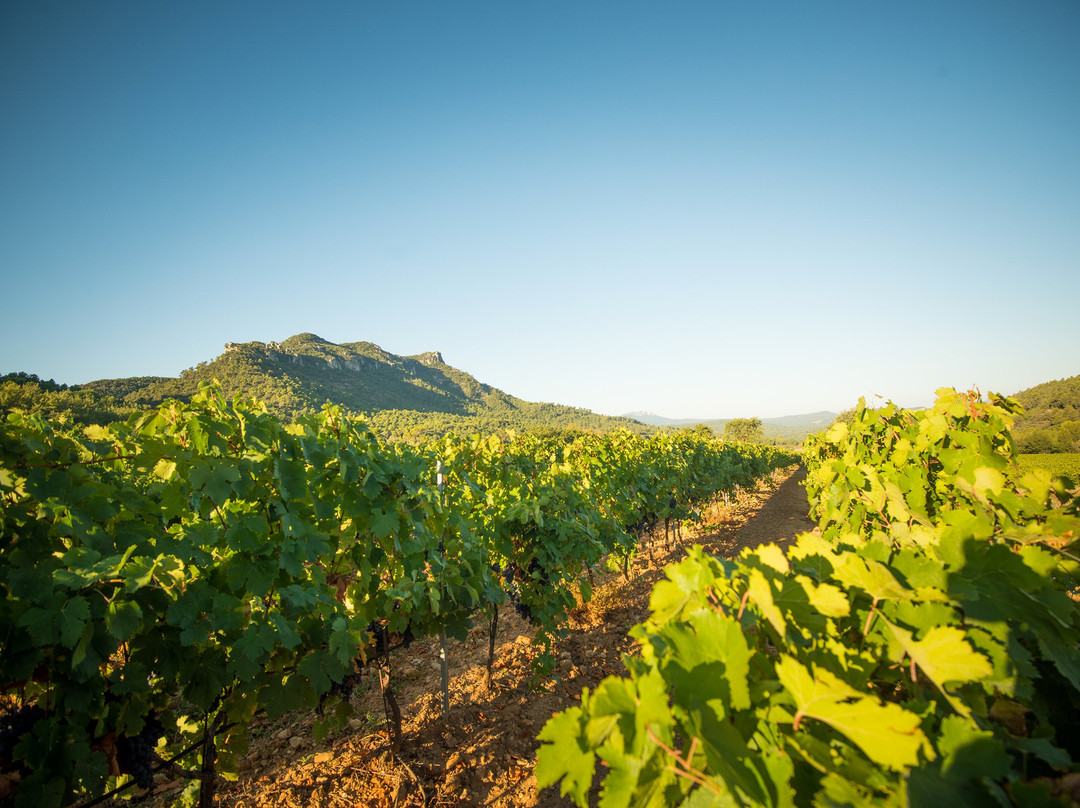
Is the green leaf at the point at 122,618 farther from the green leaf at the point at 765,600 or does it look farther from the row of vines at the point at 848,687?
the green leaf at the point at 765,600

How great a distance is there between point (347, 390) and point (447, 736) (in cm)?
9683

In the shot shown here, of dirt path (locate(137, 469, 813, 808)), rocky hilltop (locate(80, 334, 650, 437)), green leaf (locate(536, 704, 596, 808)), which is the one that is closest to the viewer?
green leaf (locate(536, 704, 596, 808))

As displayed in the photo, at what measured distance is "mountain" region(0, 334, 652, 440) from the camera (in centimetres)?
6512

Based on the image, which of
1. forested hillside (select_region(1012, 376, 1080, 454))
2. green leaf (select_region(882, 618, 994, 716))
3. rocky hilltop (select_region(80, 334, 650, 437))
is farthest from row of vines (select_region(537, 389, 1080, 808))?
rocky hilltop (select_region(80, 334, 650, 437))

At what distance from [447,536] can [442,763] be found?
199cm

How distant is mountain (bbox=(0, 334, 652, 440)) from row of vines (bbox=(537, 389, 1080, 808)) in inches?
1325

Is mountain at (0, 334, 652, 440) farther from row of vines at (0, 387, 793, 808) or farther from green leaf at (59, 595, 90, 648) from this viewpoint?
green leaf at (59, 595, 90, 648)

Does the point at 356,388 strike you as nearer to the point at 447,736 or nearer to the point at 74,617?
the point at 447,736

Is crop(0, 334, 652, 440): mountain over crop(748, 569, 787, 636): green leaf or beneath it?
over

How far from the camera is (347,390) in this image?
9119 centimetres

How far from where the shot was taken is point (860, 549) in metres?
1.44

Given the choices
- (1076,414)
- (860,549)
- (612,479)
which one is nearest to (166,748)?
(860,549)

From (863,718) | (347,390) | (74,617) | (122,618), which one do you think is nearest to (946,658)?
(863,718)

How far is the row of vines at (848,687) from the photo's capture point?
83cm
